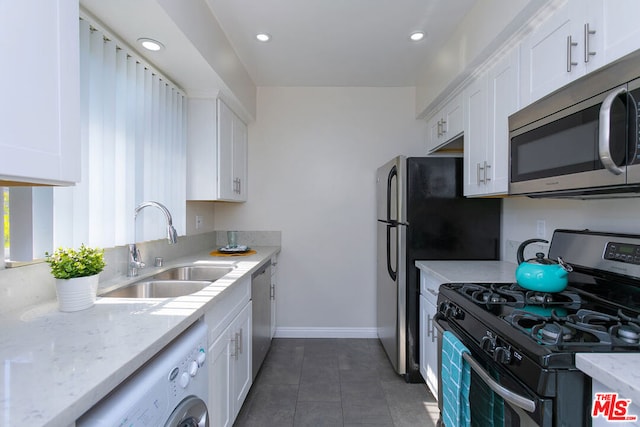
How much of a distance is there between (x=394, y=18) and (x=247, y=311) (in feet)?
7.22

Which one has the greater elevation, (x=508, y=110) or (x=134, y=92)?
(x=134, y=92)

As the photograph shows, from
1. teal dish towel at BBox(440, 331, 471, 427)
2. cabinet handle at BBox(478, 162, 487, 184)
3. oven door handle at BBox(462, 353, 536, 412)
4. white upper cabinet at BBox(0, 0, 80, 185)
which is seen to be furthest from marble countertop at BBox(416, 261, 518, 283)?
white upper cabinet at BBox(0, 0, 80, 185)

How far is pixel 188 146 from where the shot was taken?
2.48 meters

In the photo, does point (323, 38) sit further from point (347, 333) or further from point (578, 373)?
point (347, 333)

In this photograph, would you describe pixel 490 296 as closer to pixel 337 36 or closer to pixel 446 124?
pixel 446 124

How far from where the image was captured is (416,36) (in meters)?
2.33

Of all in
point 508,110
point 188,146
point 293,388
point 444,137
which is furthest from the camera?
point 444,137

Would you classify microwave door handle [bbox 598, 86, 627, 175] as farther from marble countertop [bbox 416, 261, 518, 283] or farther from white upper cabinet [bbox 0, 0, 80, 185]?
white upper cabinet [bbox 0, 0, 80, 185]

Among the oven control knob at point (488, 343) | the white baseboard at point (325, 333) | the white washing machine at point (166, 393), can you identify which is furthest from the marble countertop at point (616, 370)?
the white baseboard at point (325, 333)

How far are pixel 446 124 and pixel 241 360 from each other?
7.76 feet

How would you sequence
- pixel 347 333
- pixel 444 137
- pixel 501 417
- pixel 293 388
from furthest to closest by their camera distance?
1. pixel 347 333
2. pixel 444 137
3. pixel 293 388
4. pixel 501 417

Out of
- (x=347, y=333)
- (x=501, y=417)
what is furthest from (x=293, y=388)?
(x=501, y=417)

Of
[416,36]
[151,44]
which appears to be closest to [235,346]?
[151,44]

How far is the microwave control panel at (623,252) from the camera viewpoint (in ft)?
4.19
